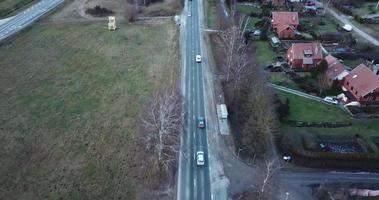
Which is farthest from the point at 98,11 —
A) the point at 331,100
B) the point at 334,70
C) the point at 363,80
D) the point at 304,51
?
the point at 363,80

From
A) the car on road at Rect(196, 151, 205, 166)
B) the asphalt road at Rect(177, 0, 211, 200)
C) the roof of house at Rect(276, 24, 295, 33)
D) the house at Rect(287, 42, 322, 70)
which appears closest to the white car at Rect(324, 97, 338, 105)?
the house at Rect(287, 42, 322, 70)

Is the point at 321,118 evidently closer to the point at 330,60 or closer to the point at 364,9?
the point at 330,60

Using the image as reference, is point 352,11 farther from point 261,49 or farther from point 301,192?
point 301,192

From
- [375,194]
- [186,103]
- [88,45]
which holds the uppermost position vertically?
[88,45]

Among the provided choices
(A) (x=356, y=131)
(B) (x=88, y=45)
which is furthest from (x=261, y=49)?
(B) (x=88, y=45)

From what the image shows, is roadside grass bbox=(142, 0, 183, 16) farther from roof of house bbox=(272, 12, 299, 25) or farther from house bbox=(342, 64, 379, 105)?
house bbox=(342, 64, 379, 105)
